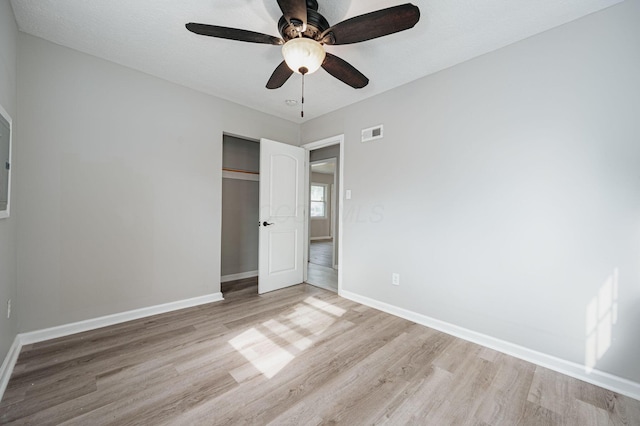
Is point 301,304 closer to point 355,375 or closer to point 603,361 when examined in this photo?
point 355,375

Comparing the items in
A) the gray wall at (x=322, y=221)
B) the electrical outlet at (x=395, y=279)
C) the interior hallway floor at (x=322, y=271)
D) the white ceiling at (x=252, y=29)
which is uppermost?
the white ceiling at (x=252, y=29)

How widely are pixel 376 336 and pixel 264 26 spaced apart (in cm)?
277

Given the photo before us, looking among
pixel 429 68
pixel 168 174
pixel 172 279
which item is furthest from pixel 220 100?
pixel 429 68

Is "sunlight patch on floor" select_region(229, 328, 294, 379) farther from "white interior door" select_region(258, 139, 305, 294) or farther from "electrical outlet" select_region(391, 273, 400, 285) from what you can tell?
"electrical outlet" select_region(391, 273, 400, 285)

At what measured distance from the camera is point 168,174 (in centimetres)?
284

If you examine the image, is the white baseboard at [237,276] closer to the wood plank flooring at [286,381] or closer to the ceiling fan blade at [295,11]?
the wood plank flooring at [286,381]

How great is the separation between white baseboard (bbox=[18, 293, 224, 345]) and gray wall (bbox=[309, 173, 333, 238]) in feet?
20.0

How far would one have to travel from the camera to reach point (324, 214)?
9.65 metres

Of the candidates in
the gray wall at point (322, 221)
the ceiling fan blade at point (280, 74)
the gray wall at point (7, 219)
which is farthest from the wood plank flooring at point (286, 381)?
the gray wall at point (322, 221)

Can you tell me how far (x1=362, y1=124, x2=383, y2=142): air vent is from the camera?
10.1 feet

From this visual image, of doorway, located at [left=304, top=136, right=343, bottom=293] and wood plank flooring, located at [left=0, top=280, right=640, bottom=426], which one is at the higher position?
doorway, located at [left=304, top=136, right=343, bottom=293]

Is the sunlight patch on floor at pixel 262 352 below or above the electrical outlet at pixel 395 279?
below

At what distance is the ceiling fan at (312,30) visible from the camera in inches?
55.1

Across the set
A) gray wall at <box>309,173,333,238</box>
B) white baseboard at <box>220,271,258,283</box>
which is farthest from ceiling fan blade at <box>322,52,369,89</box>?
gray wall at <box>309,173,333,238</box>
